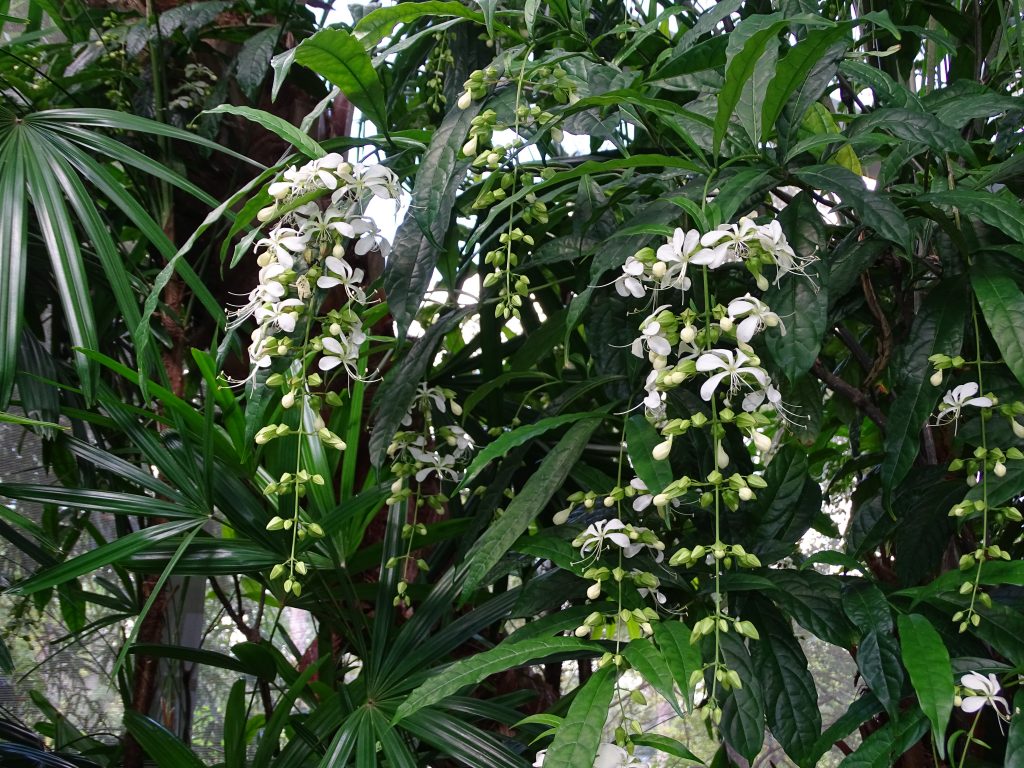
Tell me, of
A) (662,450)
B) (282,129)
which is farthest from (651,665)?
(282,129)

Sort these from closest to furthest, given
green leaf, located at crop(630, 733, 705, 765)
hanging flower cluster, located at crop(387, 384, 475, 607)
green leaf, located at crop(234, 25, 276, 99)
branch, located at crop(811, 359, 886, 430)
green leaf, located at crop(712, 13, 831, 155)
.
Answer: green leaf, located at crop(712, 13, 831, 155) → green leaf, located at crop(630, 733, 705, 765) → branch, located at crop(811, 359, 886, 430) → hanging flower cluster, located at crop(387, 384, 475, 607) → green leaf, located at crop(234, 25, 276, 99)

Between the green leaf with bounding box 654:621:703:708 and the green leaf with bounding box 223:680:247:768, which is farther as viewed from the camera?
the green leaf with bounding box 223:680:247:768

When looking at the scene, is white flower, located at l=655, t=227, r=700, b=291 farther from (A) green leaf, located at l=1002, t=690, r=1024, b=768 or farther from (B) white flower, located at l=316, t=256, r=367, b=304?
(A) green leaf, located at l=1002, t=690, r=1024, b=768

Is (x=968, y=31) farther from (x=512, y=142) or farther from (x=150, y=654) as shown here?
(x=150, y=654)

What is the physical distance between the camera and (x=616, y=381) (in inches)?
34.2

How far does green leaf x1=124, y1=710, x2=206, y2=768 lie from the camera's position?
102 cm

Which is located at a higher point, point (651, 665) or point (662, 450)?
point (662, 450)

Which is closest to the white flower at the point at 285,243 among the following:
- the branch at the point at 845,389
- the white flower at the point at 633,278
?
the white flower at the point at 633,278

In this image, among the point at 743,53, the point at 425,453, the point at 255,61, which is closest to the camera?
the point at 743,53

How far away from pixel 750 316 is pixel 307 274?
0.36 meters

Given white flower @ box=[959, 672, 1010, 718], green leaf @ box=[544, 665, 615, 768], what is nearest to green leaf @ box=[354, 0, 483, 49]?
green leaf @ box=[544, 665, 615, 768]

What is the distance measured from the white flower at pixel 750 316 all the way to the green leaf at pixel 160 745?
0.82 meters

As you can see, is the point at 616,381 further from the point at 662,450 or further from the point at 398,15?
the point at 398,15

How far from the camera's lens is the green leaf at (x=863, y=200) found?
64 cm
